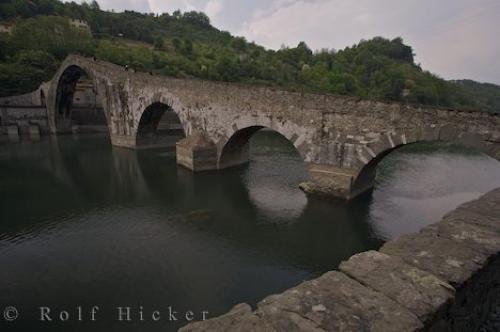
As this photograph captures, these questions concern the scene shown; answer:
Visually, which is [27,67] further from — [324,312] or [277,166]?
[324,312]

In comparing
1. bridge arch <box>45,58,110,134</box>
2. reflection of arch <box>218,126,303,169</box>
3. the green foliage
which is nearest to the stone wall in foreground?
reflection of arch <box>218,126,303,169</box>

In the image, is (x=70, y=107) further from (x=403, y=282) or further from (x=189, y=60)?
(x=403, y=282)

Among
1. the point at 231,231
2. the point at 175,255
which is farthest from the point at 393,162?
the point at 175,255

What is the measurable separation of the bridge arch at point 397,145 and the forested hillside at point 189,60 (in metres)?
27.2

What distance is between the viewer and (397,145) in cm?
996

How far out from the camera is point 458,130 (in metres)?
8.81

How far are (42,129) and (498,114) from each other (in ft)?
111

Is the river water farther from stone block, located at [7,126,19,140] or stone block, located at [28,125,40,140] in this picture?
stone block, located at [28,125,40,140]

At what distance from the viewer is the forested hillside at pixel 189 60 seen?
39.9 meters

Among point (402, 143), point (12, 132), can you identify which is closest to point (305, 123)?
point (402, 143)

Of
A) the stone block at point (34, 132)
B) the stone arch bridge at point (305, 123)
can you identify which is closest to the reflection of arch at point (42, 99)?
the stone block at point (34, 132)

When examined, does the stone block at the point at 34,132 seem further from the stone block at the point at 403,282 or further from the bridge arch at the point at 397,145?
the stone block at the point at 403,282

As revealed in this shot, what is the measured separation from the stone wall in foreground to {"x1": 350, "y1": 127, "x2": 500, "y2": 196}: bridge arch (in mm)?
6530

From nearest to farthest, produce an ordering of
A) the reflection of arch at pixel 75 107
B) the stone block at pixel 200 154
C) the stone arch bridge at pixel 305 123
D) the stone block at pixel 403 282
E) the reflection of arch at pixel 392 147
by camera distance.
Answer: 1. the stone block at pixel 403 282
2. the reflection of arch at pixel 392 147
3. the stone arch bridge at pixel 305 123
4. the stone block at pixel 200 154
5. the reflection of arch at pixel 75 107
